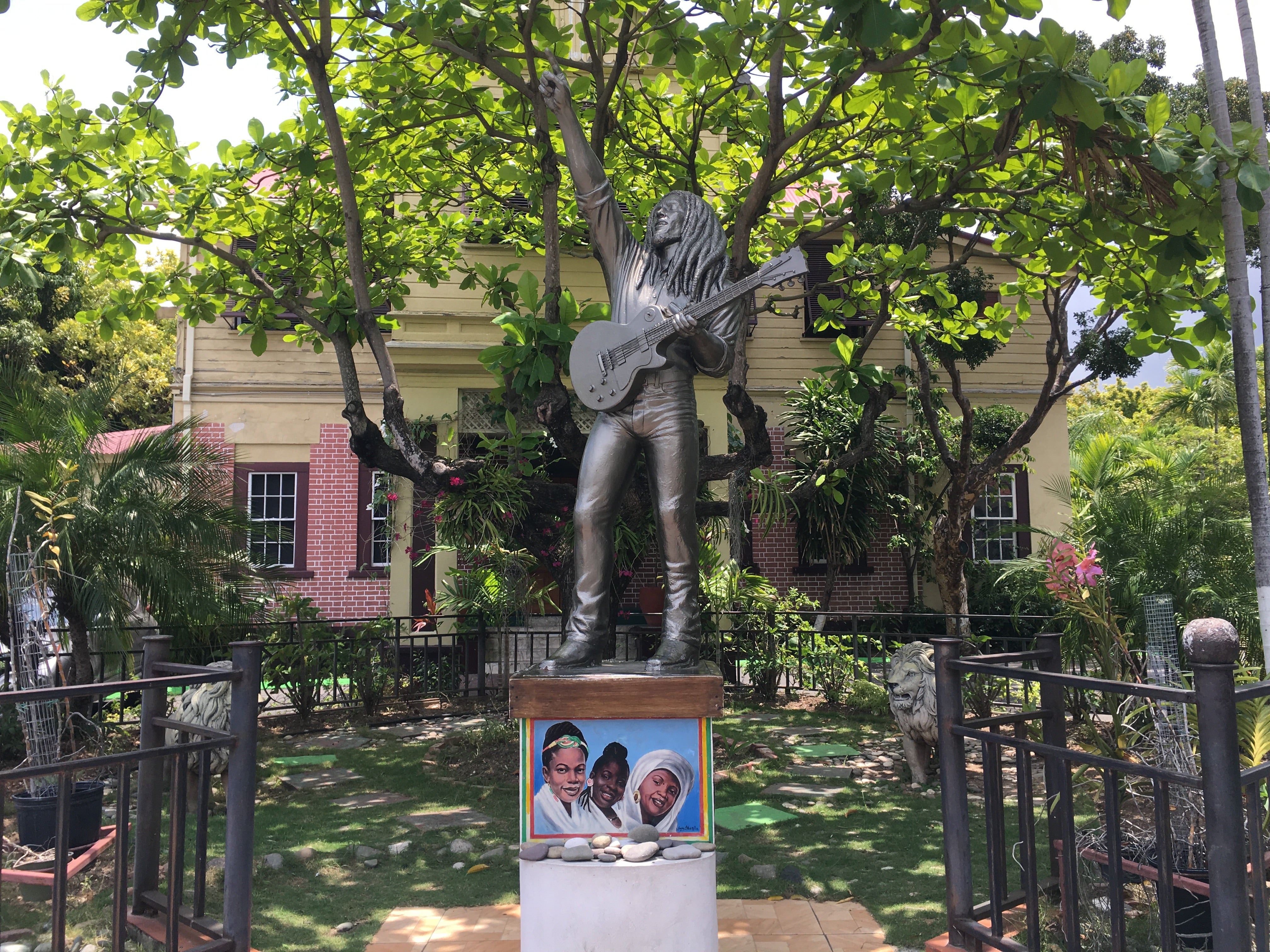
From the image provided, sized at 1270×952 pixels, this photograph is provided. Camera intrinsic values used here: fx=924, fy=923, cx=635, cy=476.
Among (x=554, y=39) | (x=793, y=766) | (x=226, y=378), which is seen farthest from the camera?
(x=226, y=378)

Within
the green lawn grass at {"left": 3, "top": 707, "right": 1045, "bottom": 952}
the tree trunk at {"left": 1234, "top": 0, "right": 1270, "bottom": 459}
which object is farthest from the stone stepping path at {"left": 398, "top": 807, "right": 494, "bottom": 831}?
the tree trunk at {"left": 1234, "top": 0, "right": 1270, "bottom": 459}

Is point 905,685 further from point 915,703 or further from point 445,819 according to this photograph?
point 445,819

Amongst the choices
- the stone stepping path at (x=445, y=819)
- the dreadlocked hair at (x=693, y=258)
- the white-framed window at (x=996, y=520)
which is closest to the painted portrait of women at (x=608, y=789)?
the dreadlocked hair at (x=693, y=258)

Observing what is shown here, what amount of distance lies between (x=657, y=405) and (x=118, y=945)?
2733 millimetres

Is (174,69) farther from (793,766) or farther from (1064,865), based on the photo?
(793,766)

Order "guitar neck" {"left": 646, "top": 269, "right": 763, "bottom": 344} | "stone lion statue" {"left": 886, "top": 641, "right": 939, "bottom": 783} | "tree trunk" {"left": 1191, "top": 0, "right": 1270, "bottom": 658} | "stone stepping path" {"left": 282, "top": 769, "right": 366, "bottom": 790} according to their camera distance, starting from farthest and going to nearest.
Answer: "stone stepping path" {"left": 282, "top": 769, "right": 366, "bottom": 790}
"stone lion statue" {"left": 886, "top": 641, "right": 939, "bottom": 783}
"tree trunk" {"left": 1191, "top": 0, "right": 1270, "bottom": 658}
"guitar neck" {"left": 646, "top": 269, "right": 763, "bottom": 344}

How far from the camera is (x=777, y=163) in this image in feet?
20.6

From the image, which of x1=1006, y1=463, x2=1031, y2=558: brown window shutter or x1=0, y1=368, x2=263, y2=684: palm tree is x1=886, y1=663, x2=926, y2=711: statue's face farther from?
x1=1006, y1=463, x2=1031, y2=558: brown window shutter

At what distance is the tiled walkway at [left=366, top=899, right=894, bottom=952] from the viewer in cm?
399

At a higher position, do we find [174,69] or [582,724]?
[174,69]

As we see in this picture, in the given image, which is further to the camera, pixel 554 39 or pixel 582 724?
pixel 554 39

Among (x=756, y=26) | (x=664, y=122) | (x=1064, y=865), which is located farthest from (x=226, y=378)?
(x=1064, y=865)

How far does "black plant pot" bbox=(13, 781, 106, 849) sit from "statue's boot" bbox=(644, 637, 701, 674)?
11.0 ft

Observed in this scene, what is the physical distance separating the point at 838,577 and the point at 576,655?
11095 mm
